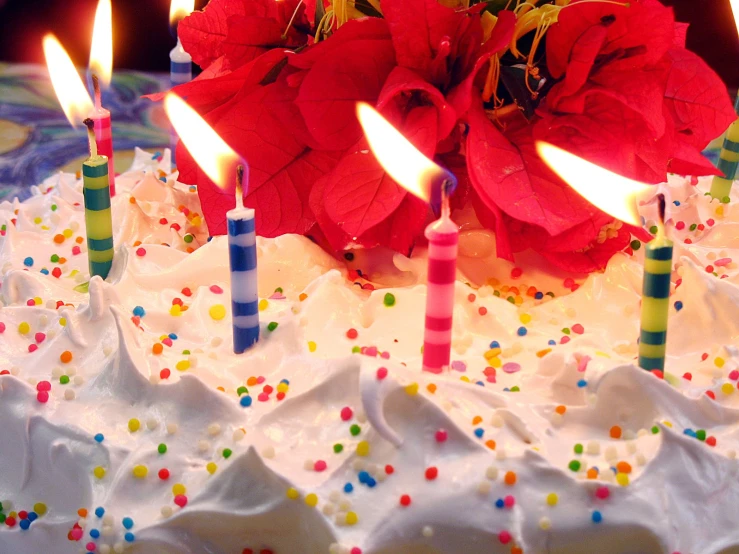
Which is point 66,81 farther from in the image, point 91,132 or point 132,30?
point 132,30

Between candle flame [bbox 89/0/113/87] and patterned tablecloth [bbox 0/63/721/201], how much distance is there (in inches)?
40.8

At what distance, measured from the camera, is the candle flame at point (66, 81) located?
1929 millimetres

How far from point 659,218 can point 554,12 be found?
0.50m

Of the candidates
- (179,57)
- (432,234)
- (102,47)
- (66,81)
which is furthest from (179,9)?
(432,234)

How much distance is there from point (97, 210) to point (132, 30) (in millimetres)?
2452

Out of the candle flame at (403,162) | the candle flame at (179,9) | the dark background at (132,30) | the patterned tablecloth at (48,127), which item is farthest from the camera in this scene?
the dark background at (132,30)

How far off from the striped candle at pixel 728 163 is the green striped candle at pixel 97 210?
1.26 meters

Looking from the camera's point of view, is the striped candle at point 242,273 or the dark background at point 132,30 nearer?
the striped candle at point 242,273

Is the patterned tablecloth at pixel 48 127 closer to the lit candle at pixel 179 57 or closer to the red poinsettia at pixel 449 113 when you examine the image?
the lit candle at pixel 179 57

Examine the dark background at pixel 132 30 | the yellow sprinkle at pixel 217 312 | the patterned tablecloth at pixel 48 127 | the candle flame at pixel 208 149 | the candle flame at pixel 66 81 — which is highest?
the candle flame at pixel 208 149

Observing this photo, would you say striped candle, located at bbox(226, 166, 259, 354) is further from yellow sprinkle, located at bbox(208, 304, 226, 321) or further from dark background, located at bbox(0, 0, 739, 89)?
dark background, located at bbox(0, 0, 739, 89)

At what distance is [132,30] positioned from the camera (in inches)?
157

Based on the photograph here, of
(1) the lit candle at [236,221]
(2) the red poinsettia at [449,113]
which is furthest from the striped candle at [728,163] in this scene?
(1) the lit candle at [236,221]

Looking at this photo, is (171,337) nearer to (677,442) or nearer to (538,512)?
(538,512)
